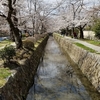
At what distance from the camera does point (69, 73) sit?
17.9m

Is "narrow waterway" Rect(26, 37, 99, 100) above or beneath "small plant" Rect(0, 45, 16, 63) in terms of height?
beneath

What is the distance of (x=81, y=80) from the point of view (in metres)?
15.5

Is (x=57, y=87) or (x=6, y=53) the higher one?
(x=6, y=53)

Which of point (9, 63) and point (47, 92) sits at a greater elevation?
point (9, 63)

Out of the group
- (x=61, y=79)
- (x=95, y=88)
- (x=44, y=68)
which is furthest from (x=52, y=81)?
(x=44, y=68)

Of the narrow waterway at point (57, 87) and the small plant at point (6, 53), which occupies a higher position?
the small plant at point (6, 53)

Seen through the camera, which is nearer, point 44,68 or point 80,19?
point 44,68

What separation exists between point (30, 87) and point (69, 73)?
5.15 meters

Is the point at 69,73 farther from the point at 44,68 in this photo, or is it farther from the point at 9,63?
the point at 9,63

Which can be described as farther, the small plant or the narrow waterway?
the small plant

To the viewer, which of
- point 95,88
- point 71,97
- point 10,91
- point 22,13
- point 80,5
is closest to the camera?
point 10,91

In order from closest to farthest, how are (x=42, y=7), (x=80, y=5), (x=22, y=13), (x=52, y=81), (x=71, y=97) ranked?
(x=71, y=97)
(x=52, y=81)
(x=22, y=13)
(x=42, y=7)
(x=80, y=5)

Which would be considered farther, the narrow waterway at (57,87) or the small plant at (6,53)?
the small plant at (6,53)

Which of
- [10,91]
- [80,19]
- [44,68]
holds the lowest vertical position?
[44,68]
